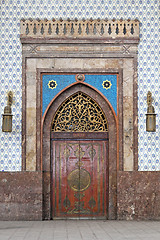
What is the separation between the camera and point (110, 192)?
8797 mm

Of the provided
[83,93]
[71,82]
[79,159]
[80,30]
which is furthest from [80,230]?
[80,30]

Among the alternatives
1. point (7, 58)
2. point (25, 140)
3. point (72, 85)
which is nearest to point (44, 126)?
point (25, 140)

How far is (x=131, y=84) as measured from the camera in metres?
8.84

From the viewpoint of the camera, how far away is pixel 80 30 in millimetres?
8898

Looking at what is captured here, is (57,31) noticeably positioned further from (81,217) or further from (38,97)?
(81,217)

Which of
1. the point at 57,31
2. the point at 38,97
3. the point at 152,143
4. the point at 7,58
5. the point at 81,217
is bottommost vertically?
the point at 81,217

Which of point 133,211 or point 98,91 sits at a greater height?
point 98,91

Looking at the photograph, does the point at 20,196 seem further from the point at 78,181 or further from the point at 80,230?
the point at 80,230

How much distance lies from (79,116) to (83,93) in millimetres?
485

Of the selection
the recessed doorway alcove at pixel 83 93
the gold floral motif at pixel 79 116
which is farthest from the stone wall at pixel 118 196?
the gold floral motif at pixel 79 116

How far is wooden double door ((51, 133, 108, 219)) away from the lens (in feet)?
29.0

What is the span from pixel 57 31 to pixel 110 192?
348 cm

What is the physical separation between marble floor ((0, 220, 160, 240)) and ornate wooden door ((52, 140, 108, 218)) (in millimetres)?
313

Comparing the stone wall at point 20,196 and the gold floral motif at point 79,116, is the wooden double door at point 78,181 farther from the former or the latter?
the stone wall at point 20,196
